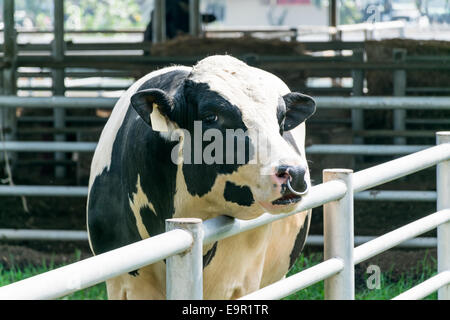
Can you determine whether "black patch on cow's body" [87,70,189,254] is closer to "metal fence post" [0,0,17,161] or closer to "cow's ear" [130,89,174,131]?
"cow's ear" [130,89,174,131]

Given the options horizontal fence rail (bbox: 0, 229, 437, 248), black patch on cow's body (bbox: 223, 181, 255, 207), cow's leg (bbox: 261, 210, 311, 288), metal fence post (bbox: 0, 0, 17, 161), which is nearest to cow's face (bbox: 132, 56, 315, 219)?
black patch on cow's body (bbox: 223, 181, 255, 207)

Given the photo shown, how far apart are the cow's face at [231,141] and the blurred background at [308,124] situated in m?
2.23

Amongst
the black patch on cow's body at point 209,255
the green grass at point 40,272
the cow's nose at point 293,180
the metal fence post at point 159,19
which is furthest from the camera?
the metal fence post at point 159,19

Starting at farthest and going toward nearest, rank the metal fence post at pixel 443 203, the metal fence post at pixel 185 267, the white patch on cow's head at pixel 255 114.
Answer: the metal fence post at pixel 443 203
the white patch on cow's head at pixel 255 114
the metal fence post at pixel 185 267

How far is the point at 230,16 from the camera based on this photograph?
3703cm

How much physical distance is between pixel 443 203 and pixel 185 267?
6.45 ft

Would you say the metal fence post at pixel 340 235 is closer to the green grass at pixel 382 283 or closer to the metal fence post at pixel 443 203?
the metal fence post at pixel 443 203

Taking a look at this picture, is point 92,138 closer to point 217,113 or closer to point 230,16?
point 217,113

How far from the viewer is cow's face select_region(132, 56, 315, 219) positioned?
9.12 feet

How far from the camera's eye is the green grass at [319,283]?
518cm

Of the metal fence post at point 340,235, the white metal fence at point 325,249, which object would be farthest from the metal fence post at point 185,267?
the metal fence post at point 340,235

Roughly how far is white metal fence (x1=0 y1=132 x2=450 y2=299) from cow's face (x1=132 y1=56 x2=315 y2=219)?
12 cm
